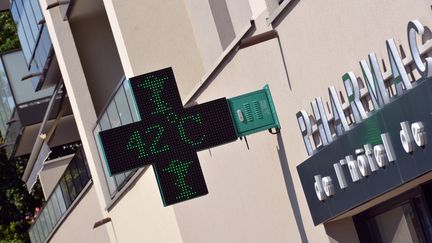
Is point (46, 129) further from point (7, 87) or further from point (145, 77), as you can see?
point (145, 77)

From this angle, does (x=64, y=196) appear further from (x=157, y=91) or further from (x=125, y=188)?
(x=157, y=91)

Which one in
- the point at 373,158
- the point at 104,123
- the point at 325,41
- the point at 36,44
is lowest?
the point at 373,158

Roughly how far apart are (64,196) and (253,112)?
680 inches

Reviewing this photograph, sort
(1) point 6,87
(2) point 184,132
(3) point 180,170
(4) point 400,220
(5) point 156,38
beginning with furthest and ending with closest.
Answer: (1) point 6,87, (5) point 156,38, (2) point 184,132, (3) point 180,170, (4) point 400,220

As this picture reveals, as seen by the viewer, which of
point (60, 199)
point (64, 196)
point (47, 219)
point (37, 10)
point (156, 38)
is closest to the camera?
point (156, 38)

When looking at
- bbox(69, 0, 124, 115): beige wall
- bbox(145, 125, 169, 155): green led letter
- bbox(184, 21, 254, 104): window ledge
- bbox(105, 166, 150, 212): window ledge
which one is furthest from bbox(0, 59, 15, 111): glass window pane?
bbox(145, 125, 169, 155): green led letter

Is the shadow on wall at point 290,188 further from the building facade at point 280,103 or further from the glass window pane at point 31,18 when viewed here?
the glass window pane at point 31,18

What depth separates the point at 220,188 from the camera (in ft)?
53.2

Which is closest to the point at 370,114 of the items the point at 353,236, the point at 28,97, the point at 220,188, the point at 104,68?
the point at 353,236

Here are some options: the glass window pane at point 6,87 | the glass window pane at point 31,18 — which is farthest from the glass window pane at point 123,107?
the glass window pane at point 6,87

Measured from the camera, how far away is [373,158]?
1086 centimetres

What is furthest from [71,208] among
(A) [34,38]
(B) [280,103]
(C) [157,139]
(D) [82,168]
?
(C) [157,139]

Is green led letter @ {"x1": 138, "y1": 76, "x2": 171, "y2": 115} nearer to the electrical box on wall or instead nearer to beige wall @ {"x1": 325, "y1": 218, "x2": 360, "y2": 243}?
the electrical box on wall

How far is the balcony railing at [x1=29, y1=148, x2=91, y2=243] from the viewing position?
2706cm
